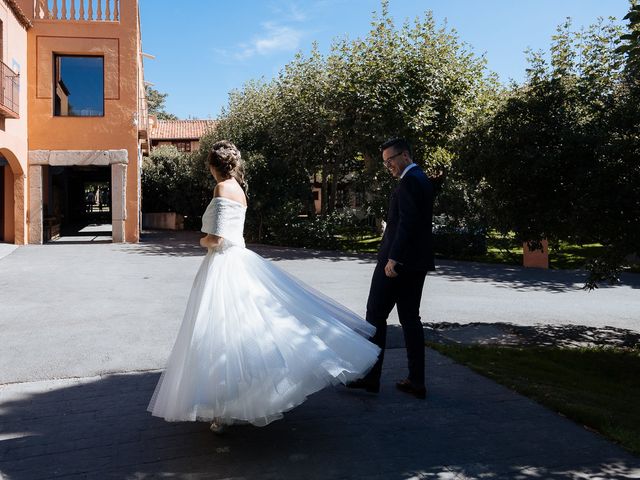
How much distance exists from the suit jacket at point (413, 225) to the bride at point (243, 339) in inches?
24.3

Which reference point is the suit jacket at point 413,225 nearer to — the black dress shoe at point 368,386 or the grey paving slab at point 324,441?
the black dress shoe at point 368,386

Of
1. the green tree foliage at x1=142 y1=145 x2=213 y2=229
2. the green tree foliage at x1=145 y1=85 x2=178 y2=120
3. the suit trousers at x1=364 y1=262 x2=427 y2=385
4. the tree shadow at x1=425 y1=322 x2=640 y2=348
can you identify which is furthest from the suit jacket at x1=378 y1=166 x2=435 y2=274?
the green tree foliage at x1=145 y1=85 x2=178 y2=120

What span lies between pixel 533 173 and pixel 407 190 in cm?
377

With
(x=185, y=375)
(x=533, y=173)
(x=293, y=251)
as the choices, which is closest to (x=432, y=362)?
(x=185, y=375)

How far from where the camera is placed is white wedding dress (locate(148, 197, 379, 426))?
3369 millimetres

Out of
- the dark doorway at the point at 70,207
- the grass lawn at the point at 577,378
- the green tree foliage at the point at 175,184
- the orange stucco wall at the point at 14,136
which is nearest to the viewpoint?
the grass lawn at the point at 577,378

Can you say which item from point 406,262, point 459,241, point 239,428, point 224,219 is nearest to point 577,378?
point 406,262

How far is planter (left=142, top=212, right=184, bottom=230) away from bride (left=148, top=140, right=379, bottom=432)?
26740 mm

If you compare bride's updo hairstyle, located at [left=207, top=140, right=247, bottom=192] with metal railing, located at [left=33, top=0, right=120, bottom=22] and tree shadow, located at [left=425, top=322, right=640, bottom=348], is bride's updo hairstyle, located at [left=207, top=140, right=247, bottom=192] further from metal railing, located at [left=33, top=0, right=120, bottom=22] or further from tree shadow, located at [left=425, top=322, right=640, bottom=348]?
metal railing, located at [left=33, top=0, right=120, bottom=22]

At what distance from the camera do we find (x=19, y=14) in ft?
57.0

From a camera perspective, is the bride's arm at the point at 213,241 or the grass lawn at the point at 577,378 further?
the grass lawn at the point at 577,378

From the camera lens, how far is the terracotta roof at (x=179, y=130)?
160 feet

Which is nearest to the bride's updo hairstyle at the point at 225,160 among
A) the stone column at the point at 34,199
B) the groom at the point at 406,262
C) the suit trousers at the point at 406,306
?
the groom at the point at 406,262

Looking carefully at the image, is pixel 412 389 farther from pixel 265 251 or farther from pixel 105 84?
pixel 105 84
